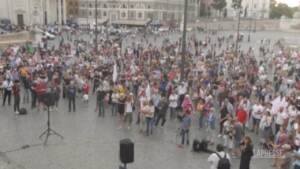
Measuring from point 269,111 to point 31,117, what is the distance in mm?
9311

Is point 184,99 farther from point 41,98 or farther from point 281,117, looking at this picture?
point 41,98

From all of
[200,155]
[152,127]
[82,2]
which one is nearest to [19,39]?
[152,127]

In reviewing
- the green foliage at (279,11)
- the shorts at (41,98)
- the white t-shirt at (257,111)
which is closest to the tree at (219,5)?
the green foliage at (279,11)

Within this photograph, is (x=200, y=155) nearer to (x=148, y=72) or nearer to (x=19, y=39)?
(x=148, y=72)

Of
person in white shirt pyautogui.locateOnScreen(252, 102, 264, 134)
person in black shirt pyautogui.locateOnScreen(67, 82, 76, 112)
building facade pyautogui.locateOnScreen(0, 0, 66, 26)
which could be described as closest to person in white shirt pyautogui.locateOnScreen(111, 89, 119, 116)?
person in black shirt pyautogui.locateOnScreen(67, 82, 76, 112)

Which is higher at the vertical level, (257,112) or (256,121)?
(257,112)

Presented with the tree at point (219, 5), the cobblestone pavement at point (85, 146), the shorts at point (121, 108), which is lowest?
the cobblestone pavement at point (85, 146)

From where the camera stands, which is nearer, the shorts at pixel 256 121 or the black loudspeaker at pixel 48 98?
the black loudspeaker at pixel 48 98

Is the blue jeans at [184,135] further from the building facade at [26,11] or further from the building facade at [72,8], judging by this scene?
the building facade at [72,8]

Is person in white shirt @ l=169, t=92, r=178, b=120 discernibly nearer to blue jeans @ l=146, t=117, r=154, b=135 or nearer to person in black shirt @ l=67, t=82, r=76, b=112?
blue jeans @ l=146, t=117, r=154, b=135

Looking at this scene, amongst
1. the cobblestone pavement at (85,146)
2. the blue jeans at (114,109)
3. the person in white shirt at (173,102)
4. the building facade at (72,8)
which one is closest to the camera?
the cobblestone pavement at (85,146)

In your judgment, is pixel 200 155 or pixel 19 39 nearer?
pixel 200 155

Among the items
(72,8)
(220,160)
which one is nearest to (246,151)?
(220,160)

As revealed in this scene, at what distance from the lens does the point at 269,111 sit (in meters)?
15.3
